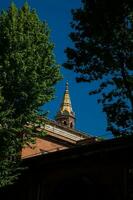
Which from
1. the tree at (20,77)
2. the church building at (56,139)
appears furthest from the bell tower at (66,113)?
the tree at (20,77)

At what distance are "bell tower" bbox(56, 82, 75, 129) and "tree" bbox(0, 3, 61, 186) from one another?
55151mm

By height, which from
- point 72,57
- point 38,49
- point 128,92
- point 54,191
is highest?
point 38,49

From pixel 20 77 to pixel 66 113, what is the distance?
193 feet

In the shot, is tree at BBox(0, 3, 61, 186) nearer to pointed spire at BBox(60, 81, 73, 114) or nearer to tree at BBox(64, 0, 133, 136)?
tree at BBox(64, 0, 133, 136)

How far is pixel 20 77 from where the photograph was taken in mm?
24969

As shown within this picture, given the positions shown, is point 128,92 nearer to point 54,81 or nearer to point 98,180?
point 98,180

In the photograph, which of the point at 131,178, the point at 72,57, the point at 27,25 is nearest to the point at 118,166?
the point at 131,178

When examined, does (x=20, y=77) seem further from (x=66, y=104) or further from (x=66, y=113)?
(x=66, y=104)

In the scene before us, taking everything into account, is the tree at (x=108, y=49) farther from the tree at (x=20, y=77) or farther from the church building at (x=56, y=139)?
the church building at (x=56, y=139)

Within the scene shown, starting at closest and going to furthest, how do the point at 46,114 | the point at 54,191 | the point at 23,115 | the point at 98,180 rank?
the point at 98,180, the point at 54,191, the point at 23,115, the point at 46,114

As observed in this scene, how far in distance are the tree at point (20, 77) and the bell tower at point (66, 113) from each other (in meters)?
55.2

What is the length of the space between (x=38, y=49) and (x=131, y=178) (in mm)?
10471

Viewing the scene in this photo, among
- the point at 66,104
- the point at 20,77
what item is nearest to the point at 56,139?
the point at 20,77

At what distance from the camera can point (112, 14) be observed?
1947cm
